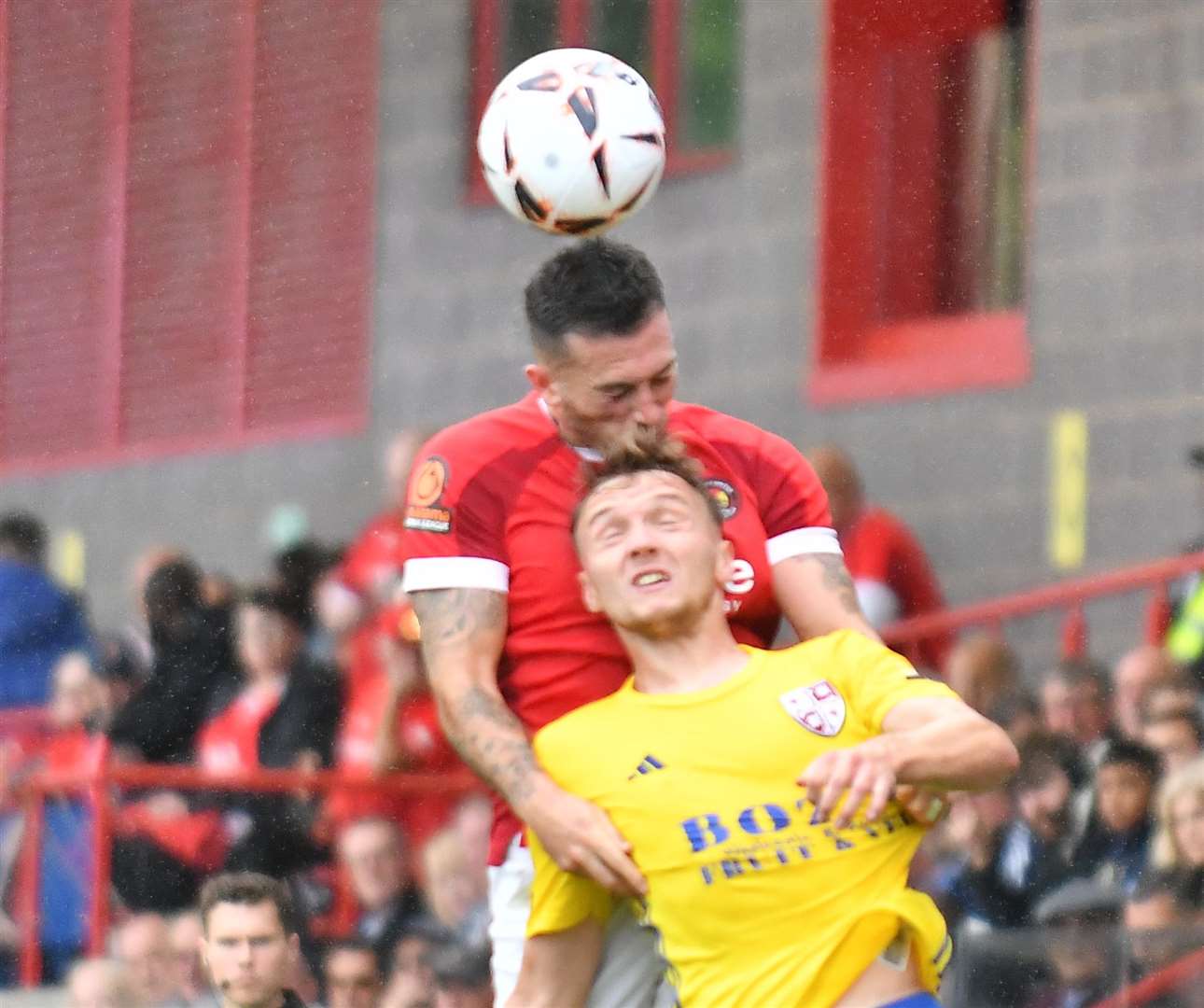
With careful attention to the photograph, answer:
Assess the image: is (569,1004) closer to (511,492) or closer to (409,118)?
(511,492)

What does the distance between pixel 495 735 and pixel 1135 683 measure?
365cm

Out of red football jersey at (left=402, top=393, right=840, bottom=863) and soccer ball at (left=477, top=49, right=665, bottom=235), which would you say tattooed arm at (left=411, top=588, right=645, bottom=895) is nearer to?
red football jersey at (left=402, top=393, right=840, bottom=863)

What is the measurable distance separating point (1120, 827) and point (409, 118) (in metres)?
7.71

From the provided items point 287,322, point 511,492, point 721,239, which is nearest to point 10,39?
point 287,322

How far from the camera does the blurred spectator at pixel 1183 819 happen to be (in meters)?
8.16

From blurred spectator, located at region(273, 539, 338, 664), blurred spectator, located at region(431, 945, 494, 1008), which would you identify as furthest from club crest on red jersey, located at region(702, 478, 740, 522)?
blurred spectator, located at region(273, 539, 338, 664)

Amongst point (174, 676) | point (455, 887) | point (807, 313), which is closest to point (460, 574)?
point (455, 887)

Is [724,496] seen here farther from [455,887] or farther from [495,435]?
[455,887]

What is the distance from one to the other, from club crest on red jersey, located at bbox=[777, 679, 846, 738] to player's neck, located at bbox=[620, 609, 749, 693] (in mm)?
151

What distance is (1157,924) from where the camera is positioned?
829 centimetres

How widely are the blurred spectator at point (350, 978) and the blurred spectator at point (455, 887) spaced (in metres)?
0.32

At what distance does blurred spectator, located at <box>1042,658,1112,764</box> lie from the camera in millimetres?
9023

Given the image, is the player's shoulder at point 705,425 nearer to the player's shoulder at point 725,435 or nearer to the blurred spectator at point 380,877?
the player's shoulder at point 725,435

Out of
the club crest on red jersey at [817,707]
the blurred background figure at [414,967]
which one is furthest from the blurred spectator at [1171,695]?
the club crest on red jersey at [817,707]
